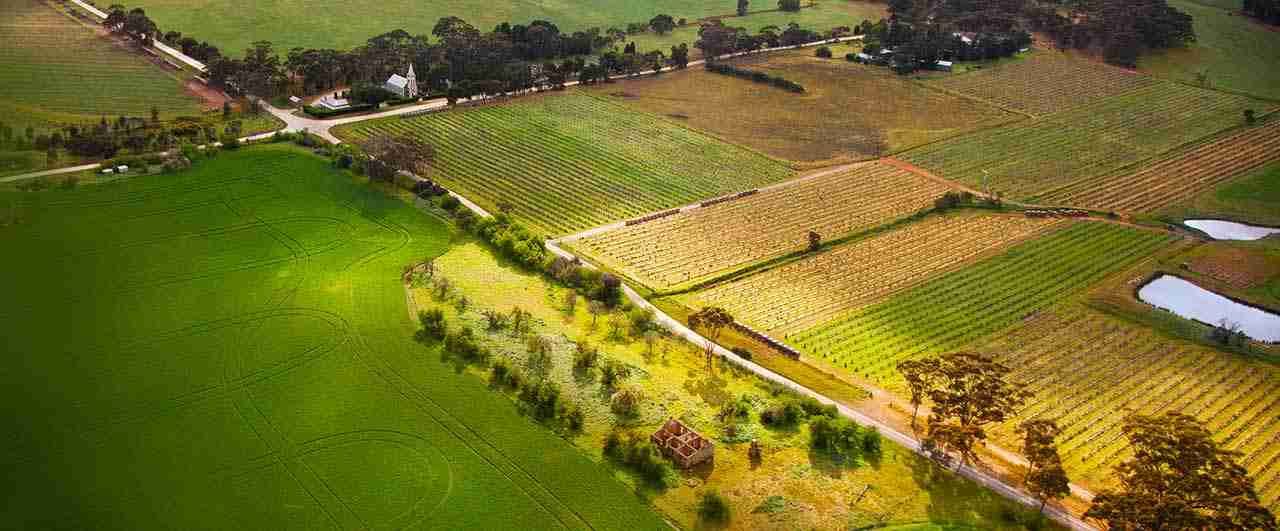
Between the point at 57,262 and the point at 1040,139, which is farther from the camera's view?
the point at 1040,139

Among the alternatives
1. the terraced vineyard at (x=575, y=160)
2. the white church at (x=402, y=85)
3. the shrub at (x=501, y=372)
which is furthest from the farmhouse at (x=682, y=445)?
the white church at (x=402, y=85)

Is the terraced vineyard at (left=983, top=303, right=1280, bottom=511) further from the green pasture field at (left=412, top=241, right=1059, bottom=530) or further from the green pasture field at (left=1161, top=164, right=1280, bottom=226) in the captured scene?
the green pasture field at (left=1161, top=164, right=1280, bottom=226)

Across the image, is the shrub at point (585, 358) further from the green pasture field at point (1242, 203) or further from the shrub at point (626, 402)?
the green pasture field at point (1242, 203)

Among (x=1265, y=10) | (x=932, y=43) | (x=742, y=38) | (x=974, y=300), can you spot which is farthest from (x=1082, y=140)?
(x=1265, y=10)

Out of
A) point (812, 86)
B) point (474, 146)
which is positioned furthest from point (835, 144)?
point (474, 146)

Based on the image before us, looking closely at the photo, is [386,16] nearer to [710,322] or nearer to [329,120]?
[329,120]

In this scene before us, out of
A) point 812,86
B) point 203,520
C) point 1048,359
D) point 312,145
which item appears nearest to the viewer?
point 203,520

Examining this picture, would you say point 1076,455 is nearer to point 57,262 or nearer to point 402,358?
point 402,358

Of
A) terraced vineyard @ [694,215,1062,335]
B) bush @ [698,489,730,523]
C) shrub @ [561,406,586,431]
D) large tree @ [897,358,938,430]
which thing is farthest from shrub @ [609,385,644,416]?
large tree @ [897,358,938,430]

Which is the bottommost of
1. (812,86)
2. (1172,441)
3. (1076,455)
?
(1076,455)

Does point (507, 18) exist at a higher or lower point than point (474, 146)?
higher
